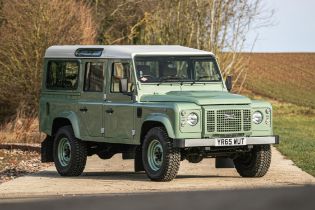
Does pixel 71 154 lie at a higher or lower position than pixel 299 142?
higher

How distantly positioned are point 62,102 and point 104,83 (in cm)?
109

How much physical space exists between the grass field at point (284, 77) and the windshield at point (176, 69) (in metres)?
35.4

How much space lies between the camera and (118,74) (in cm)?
1255

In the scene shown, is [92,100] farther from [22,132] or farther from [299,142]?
[22,132]

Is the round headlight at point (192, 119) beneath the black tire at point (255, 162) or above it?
above

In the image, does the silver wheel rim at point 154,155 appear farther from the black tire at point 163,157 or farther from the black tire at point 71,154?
the black tire at point 71,154

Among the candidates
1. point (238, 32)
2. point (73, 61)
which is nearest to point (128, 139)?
point (73, 61)

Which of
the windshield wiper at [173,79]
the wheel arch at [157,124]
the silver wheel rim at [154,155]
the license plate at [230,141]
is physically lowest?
the silver wheel rim at [154,155]

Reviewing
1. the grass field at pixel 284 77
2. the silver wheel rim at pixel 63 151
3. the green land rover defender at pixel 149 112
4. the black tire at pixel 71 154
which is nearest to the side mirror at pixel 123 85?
the green land rover defender at pixel 149 112

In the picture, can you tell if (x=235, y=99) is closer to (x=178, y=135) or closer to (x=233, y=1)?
(x=178, y=135)

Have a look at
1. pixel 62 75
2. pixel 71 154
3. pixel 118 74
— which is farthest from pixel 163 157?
pixel 62 75

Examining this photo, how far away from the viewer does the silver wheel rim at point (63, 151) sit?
43.2ft

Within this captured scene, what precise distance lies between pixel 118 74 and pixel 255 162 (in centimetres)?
232

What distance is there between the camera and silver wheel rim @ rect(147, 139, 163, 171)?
11252 millimetres
